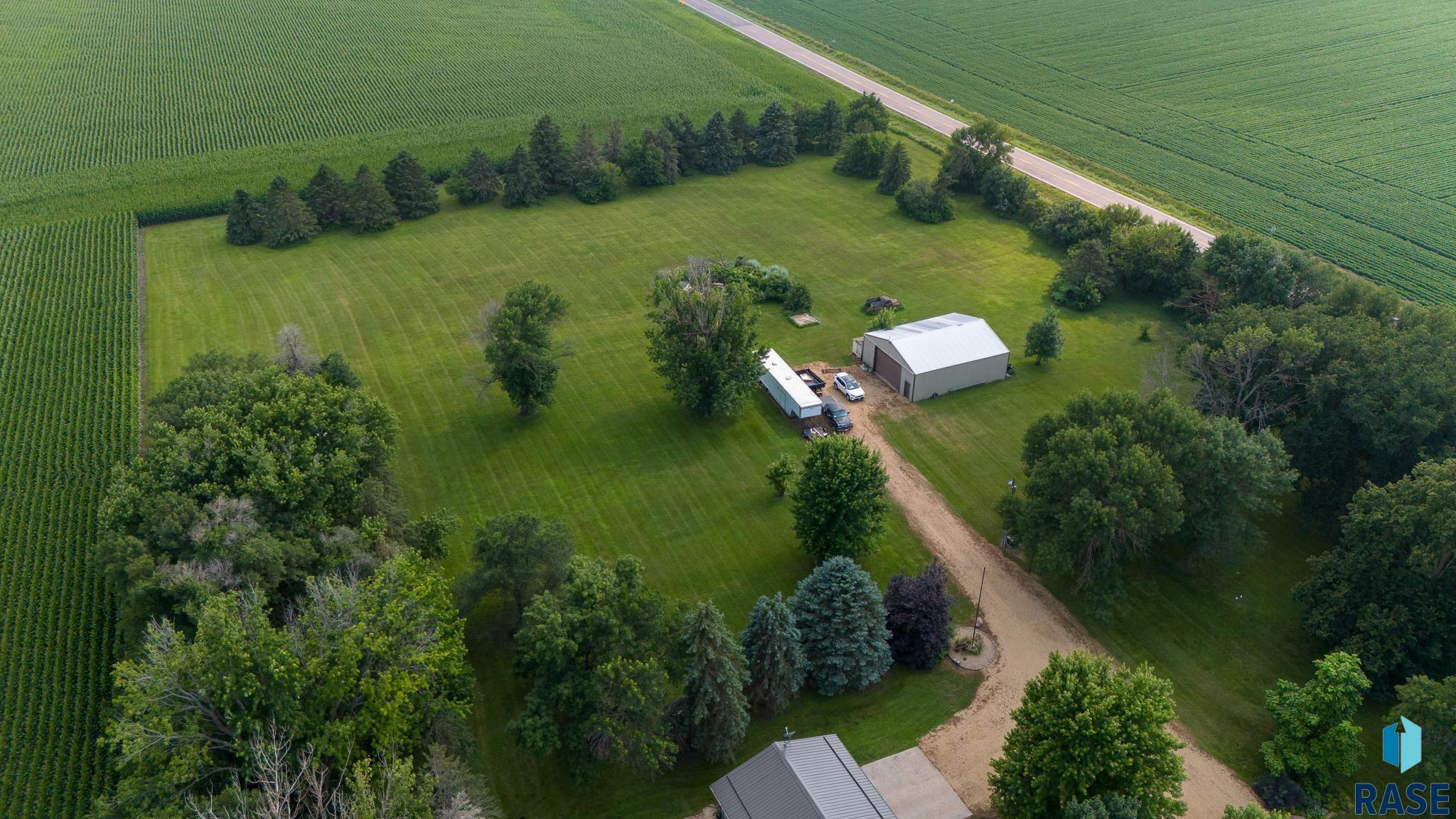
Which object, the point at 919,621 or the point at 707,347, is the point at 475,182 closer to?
the point at 707,347

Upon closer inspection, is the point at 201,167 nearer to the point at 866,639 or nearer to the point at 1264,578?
the point at 866,639

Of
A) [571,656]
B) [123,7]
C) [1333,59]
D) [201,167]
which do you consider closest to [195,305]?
[201,167]

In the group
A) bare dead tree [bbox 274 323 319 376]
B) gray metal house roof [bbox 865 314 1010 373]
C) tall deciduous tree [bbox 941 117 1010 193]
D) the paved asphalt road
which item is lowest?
gray metal house roof [bbox 865 314 1010 373]

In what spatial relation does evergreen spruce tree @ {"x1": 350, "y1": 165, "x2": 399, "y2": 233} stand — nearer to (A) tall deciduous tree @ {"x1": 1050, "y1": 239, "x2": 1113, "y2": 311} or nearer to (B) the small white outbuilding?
(B) the small white outbuilding

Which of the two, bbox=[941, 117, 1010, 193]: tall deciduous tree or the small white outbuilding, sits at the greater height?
bbox=[941, 117, 1010, 193]: tall deciduous tree

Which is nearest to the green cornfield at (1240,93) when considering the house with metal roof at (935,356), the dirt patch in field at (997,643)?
the house with metal roof at (935,356)

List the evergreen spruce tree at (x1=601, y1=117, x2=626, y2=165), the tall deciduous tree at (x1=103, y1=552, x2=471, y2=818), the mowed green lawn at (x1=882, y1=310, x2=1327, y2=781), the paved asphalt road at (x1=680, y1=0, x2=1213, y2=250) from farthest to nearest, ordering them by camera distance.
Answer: the evergreen spruce tree at (x1=601, y1=117, x2=626, y2=165)
the paved asphalt road at (x1=680, y1=0, x2=1213, y2=250)
the mowed green lawn at (x1=882, y1=310, x2=1327, y2=781)
the tall deciduous tree at (x1=103, y1=552, x2=471, y2=818)

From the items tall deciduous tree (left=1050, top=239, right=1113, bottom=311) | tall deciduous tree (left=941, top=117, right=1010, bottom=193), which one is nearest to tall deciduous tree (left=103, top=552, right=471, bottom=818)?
tall deciduous tree (left=1050, top=239, right=1113, bottom=311)
